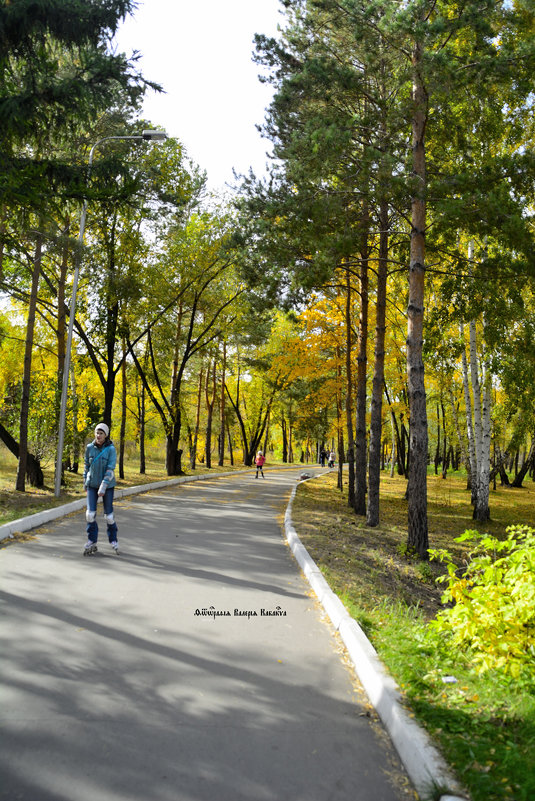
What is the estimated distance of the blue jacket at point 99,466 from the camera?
27.7ft

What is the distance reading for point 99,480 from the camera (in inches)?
334

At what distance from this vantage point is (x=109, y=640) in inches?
193

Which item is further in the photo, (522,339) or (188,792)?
(522,339)

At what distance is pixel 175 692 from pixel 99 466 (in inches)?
196

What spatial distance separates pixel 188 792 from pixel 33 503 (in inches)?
448

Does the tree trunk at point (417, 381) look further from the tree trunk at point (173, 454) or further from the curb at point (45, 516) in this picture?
the tree trunk at point (173, 454)

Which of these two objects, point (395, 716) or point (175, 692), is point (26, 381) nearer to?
point (175, 692)

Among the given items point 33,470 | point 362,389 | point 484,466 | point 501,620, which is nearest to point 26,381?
point 33,470

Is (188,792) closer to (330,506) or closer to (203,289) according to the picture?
(330,506)

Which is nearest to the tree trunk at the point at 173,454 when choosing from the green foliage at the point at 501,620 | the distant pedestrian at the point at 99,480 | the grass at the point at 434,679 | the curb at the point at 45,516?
the curb at the point at 45,516

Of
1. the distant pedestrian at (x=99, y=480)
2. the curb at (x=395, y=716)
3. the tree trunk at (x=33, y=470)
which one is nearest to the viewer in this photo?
the curb at (x=395, y=716)

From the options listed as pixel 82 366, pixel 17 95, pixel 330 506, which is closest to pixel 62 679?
pixel 17 95

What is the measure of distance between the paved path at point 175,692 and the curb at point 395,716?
0.36ft

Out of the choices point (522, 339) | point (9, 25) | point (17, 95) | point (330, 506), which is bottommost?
point (330, 506)
